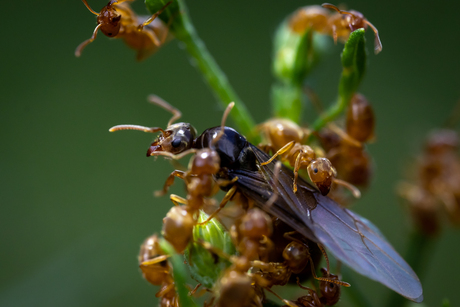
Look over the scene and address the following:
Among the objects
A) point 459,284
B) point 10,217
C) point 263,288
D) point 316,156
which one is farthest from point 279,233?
point 459,284

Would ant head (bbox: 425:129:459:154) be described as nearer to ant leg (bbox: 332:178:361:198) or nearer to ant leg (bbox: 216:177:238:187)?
ant leg (bbox: 332:178:361:198)

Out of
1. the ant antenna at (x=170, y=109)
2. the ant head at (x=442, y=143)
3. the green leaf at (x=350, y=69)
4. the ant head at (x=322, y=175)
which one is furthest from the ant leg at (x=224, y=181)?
the ant head at (x=442, y=143)

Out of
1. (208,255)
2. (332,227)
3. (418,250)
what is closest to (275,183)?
(332,227)

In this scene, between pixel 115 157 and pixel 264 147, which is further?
pixel 115 157

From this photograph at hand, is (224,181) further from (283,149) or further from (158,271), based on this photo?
(158,271)

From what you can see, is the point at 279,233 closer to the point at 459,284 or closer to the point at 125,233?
the point at 125,233

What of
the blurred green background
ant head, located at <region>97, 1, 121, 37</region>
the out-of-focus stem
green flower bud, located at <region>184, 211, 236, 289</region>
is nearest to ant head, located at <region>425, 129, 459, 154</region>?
the blurred green background
